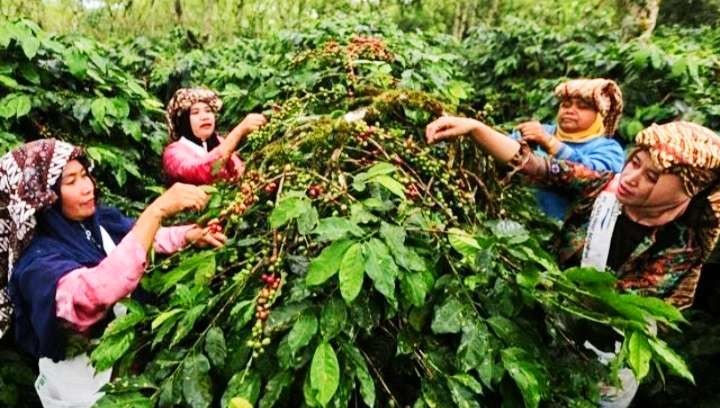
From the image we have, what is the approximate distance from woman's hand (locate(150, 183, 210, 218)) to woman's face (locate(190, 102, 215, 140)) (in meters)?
1.58

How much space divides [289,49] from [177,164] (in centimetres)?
195

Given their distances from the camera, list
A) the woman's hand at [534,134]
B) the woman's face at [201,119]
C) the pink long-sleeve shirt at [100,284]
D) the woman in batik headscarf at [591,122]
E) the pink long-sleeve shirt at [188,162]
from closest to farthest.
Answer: the pink long-sleeve shirt at [100,284], the woman's hand at [534,134], the woman in batik headscarf at [591,122], the pink long-sleeve shirt at [188,162], the woman's face at [201,119]

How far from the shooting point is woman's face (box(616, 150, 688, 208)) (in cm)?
175

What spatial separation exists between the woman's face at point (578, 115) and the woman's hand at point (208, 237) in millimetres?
1856

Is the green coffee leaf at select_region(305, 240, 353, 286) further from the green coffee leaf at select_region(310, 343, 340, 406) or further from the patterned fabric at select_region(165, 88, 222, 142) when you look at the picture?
the patterned fabric at select_region(165, 88, 222, 142)

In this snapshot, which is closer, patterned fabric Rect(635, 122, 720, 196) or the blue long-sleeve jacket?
patterned fabric Rect(635, 122, 720, 196)

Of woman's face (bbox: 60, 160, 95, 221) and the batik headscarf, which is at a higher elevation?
the batik headscarf

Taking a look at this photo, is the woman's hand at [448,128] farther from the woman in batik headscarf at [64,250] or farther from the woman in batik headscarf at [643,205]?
the woman in batik headscarf at [64,250]

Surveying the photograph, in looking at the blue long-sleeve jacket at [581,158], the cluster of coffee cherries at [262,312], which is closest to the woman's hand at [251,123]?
the blue long-sleeve jacket at [581,158]

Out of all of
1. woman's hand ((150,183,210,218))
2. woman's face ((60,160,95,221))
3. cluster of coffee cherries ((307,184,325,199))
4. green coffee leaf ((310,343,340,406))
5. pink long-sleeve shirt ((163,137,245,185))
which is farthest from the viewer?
pink long-sleeve shirt ((163,137,245,185))

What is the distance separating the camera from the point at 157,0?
20.6m

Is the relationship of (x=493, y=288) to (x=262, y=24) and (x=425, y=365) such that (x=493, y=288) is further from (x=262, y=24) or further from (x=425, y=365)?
(x=262, y=24)

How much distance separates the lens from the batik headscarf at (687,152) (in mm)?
1684

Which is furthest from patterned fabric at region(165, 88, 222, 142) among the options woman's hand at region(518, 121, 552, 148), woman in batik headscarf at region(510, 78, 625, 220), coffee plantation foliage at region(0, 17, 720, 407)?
woman's hand at region(518, 121, 552, 148)
